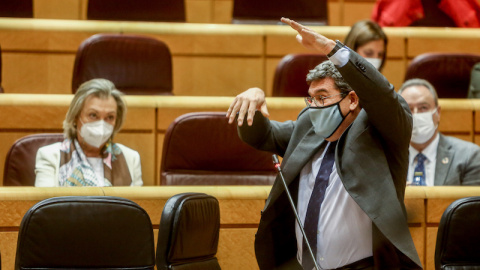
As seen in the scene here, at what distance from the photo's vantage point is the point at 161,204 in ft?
3.91

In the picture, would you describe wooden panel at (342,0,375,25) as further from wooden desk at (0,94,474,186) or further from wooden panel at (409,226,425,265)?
wooden panel at (409,226,425,265)

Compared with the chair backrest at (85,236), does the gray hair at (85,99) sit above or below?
above

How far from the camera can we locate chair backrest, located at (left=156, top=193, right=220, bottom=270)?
0.87 meters

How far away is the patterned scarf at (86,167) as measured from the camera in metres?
1.44

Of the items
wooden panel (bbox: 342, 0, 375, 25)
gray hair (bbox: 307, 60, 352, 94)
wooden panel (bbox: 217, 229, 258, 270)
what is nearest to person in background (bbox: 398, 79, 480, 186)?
wooden panel (bbox: 217, 229, 258, 270)

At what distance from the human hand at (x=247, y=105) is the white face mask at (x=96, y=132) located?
56 centimetres

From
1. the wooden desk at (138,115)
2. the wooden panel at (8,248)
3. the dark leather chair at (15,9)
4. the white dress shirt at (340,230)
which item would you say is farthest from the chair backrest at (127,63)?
the white dress shirt at (340,230)

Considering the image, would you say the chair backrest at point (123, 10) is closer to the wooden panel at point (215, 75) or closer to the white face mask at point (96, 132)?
the wooden panel at point (215, 75)

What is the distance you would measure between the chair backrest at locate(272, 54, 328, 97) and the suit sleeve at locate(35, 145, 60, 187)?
60 cm

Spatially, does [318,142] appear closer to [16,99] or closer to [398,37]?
[16,99]

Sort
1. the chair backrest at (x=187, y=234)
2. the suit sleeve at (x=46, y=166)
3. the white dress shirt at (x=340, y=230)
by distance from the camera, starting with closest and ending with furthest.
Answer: the chair backrest at (x=187, y=234)
the white dress shirt at (x=340, y=230)
the suit sleeve at (x=46, y=166)

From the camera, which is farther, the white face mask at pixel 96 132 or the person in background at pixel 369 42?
the person in background at pixel 369 42

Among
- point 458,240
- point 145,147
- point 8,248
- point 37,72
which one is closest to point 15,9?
point 37,72

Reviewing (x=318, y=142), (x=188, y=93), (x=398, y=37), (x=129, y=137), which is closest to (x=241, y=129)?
(x=318, y=142)
